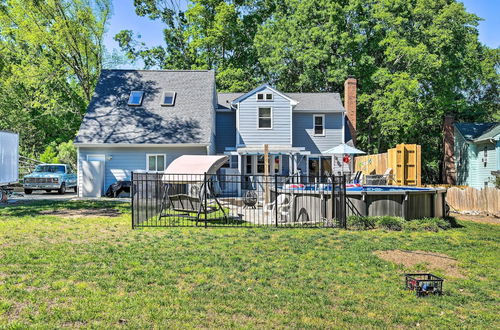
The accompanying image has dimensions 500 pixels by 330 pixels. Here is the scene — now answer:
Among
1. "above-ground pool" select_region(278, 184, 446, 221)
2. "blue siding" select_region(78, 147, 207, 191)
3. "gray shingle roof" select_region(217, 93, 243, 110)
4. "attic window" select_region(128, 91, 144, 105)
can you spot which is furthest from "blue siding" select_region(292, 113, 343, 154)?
"above-ground pool" select_region(278, 184, 446, 221)

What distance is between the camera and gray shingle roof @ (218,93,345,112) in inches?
1046

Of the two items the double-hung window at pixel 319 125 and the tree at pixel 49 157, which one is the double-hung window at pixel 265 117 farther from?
the tree at pixel 49 157

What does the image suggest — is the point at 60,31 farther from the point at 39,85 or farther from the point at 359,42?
the point at 359,42

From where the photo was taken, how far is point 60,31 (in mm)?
29734

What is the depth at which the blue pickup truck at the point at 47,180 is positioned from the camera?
23909mm

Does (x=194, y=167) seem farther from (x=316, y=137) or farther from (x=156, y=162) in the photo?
(x=316, y=137)

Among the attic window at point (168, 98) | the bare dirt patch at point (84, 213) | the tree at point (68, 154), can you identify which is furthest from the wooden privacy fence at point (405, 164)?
the tree at point (68, 154)

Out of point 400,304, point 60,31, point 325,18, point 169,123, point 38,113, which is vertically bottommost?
point 400,304

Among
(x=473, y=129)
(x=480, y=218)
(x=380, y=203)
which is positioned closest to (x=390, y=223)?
(x=380, y=203)

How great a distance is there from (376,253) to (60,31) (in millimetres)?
29023

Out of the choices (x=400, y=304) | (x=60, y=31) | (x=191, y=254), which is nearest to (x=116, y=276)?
(x=191, y=254)

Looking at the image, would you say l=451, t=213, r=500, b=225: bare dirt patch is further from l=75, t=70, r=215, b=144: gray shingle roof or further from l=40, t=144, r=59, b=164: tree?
l=40, t=144, r=59, b=164: tree

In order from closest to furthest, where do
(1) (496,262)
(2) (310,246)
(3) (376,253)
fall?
(1) (496,262), (3) (376,253), (2) (310,246)

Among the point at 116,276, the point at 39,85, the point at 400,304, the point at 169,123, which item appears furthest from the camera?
the point at 39,85
